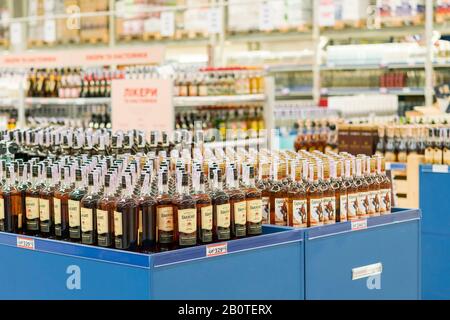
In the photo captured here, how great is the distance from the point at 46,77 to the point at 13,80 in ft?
1.23

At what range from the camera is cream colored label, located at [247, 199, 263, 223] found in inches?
138

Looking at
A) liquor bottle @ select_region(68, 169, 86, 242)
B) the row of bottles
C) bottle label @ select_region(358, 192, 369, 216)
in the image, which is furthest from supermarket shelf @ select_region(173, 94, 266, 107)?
liquor bottle @ select_region(68, 169, 86, 242)

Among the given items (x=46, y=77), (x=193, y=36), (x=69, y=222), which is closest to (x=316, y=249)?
(x=69, y=222)

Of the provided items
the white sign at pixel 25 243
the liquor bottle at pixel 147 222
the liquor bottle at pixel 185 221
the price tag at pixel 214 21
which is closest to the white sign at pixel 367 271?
the liquor bottle at pixel 185 221

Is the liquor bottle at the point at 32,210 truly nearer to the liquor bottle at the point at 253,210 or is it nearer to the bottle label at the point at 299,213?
the liquor bottle at the point at 253,210

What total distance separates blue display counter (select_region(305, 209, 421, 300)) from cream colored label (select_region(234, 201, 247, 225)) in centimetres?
34

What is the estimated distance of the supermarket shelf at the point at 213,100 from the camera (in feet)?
26.9

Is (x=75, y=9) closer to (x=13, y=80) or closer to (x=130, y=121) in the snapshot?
(x=13, y=80)

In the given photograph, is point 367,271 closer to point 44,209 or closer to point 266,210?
point 266,210

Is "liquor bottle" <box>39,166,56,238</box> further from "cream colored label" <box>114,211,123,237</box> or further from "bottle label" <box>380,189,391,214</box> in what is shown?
"bottle label" <box>380,189,391,214</box>

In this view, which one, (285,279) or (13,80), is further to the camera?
(13,80)

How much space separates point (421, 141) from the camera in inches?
258

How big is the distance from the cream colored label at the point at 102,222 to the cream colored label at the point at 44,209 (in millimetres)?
416

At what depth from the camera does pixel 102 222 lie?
10.9 feet
